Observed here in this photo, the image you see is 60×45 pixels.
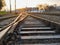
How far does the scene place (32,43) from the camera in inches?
164

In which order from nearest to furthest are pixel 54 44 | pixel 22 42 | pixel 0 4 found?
pixel 54 44 < pixel 22 42 < pixel 0 4

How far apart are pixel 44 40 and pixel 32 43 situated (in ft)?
1.17

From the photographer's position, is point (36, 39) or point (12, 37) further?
point (36, 39)

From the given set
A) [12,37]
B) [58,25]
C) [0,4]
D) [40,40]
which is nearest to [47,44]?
[40,40]

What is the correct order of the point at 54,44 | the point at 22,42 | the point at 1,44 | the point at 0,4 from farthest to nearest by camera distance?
1. the point at 0,4
2. the point at 22,42
3. the point at 54,44
4. the point at 1,44

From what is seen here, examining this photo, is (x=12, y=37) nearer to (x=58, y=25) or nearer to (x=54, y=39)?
(x=54, y=39)

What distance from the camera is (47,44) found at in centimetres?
400

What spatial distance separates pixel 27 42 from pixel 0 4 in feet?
156

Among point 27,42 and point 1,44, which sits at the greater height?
point 1,44

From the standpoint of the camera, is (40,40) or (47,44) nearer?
(47,44)

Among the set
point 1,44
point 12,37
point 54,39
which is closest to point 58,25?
point 54,39

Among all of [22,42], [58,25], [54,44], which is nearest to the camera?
[54,44]

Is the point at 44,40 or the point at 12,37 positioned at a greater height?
the point at 12,37

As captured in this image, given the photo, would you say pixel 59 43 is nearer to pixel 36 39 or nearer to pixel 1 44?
pixel 36 39
